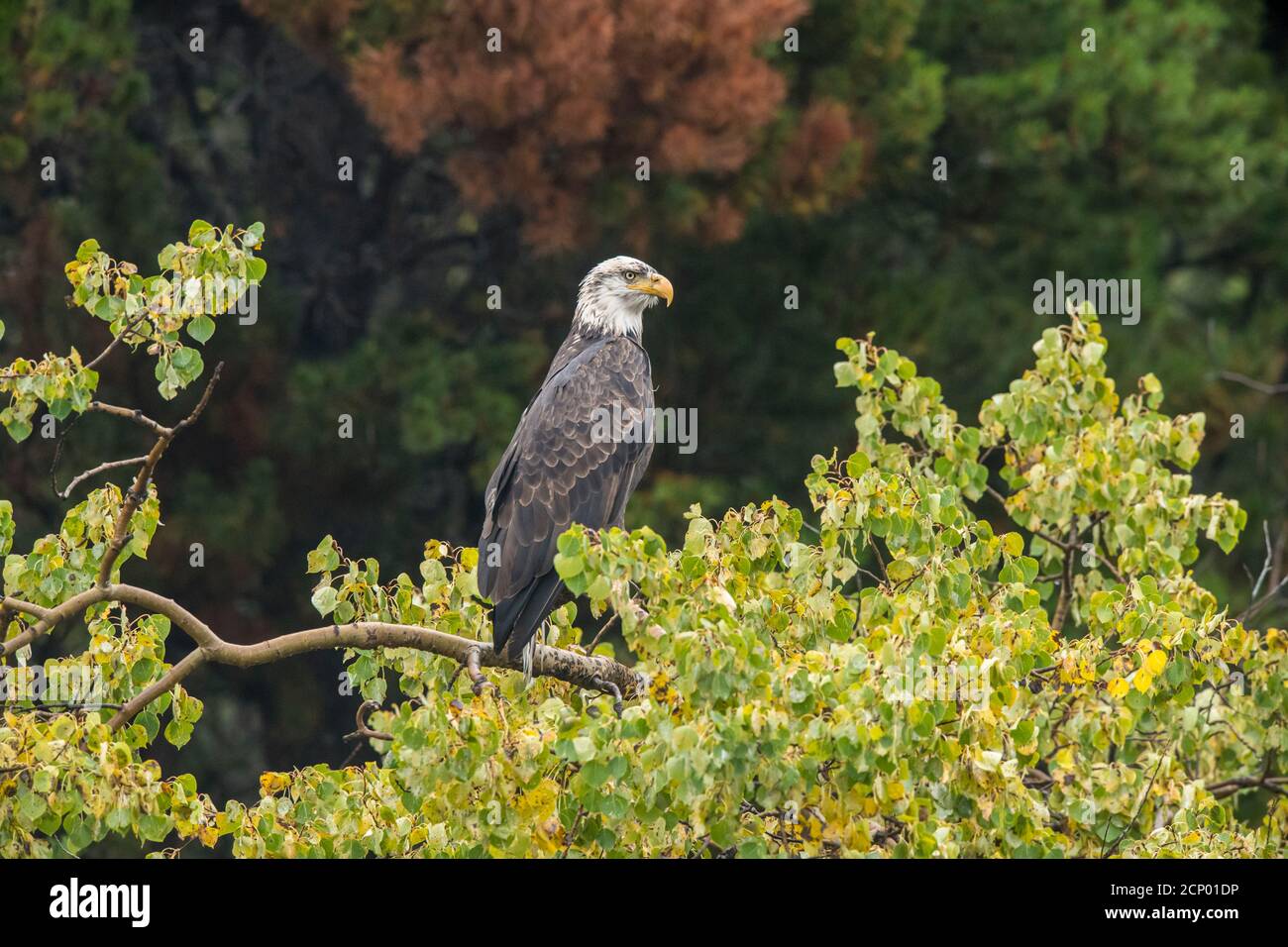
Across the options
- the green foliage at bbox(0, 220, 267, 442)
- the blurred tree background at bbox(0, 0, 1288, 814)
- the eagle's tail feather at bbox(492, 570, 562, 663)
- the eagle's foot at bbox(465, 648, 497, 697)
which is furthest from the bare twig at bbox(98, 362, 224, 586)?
the blurred tree background at bbox(0, 0, 1288, 814)

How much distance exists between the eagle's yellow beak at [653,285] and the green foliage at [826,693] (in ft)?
5.57

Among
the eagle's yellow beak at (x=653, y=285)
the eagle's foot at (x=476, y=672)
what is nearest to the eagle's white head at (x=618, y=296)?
the eagle's yellow beak at (x=653, y=285)

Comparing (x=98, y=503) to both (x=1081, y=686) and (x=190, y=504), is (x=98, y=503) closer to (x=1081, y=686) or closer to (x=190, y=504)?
(x=1081, y=686)

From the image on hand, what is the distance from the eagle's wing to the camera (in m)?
6.53

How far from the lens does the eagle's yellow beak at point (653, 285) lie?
817 cm

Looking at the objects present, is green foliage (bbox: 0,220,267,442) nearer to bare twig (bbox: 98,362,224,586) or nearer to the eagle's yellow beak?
bare twig (bbox: 98,362,224,586)

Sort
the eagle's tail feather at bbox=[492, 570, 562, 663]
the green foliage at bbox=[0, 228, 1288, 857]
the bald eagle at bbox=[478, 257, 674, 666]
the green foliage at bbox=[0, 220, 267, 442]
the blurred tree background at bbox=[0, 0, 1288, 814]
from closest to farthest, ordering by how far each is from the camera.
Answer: the green foliage at bbox=[0, 228, 1288, 857] → the green foliage at bbox=[0, 220, 267, 442] → the eagle's tail feather at bbox=[492, 570, 562, 663] → the bald eagle at bbox=[478, 257, 674, 666] → the blurred tree background at bbox=[0, 0, 1288, 814]

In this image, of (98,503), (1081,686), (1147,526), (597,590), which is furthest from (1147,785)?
(98,503)

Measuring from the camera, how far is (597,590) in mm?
4414

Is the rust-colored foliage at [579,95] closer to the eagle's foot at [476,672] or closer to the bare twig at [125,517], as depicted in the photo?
the bare twig at [125,517]

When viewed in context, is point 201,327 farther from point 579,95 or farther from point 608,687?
point 579,95

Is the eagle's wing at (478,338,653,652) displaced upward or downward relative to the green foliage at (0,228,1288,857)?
upward

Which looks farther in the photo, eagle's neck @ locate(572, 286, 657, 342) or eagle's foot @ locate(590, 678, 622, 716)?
eagle's neck @ locate(572, 286, 657, 342)

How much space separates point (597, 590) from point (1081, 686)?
1.84 meters
